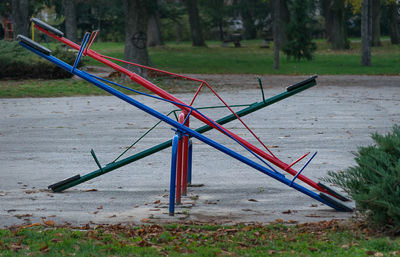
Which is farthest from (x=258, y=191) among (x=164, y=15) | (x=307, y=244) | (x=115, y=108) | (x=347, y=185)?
A: (x=164, y=15)

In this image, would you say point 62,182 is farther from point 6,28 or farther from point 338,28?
point 6,28

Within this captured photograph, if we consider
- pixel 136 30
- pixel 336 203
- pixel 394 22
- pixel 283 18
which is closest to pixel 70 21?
pixel 136 30

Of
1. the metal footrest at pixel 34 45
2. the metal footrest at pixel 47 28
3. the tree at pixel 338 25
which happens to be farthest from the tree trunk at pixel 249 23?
the metal footrest at pixel 34 45

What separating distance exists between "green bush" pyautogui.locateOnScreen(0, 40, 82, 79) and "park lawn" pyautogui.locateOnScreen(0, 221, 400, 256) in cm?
1799

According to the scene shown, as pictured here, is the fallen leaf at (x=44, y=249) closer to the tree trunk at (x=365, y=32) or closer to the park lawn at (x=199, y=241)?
the park lawn at (x=199, y=241)

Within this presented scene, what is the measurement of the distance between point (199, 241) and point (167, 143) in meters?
1.93

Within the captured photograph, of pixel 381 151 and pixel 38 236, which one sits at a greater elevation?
pixel 381 151

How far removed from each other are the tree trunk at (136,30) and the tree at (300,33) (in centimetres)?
1160

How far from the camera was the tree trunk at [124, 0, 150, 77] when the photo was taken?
23297mm

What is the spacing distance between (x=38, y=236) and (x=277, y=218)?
7.18 feet

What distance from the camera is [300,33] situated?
3347 centimetres

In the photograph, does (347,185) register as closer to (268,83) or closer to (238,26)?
(268,83)

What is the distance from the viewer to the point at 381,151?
582 centimetres

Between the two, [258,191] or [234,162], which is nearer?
[258,191]
